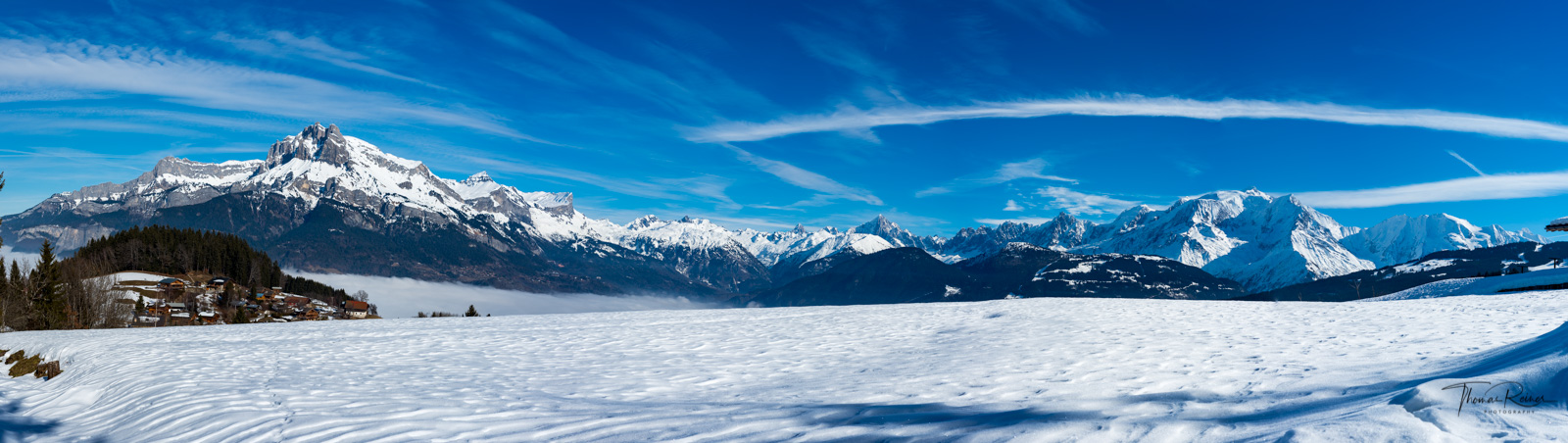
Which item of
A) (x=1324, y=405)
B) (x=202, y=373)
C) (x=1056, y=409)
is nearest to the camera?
(x=1324, y=405)

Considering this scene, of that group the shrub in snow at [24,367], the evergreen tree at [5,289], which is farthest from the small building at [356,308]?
the shrub in snow at [24,367]

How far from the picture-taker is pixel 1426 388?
21.0 feet

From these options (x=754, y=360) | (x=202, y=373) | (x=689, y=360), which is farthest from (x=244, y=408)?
(x=754, y=360)

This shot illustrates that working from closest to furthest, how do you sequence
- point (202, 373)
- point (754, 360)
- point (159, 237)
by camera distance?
point (202, 373), point (754, 360), point (159, 237)

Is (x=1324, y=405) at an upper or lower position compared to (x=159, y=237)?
lower

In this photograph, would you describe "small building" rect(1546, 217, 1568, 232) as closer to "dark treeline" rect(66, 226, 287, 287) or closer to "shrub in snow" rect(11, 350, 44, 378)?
"shrub in snow" rect(11, 350, 44, 378)

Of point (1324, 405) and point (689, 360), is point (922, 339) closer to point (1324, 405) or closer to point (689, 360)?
point (689, 360)

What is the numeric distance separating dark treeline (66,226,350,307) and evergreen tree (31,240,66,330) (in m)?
89.2

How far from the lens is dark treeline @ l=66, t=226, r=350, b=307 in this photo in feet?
430

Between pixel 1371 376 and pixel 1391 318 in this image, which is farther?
pixel 1391 318

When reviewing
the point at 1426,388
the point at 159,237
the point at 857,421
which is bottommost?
the point at 857,421

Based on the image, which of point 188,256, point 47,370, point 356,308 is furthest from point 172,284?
point 47,370

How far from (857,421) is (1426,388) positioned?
5702 millimetres
